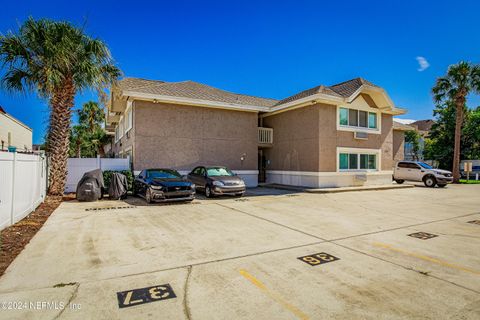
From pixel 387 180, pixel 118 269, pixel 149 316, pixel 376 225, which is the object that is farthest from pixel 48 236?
pixel 387 180

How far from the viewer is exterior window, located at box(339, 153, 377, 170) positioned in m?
17.5

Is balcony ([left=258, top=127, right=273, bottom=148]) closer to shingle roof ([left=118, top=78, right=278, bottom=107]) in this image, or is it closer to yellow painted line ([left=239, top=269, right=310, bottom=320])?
shingle roof ([left=118, top=78, right=278, bottom=107])

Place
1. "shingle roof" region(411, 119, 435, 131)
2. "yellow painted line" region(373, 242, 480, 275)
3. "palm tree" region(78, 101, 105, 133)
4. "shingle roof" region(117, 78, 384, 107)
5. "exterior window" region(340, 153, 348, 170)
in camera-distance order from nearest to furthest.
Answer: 1. "yellow painted line" region(373, 242, 480, 275)
2. "shingle roof" region(117, 78, 384, 107)
3. "exterior window" region(340, 153, 348, 170)
4. "palm tree" region(78, 101, 105, 133)
5. "shingle roof" region(411, 119, 435, 131)

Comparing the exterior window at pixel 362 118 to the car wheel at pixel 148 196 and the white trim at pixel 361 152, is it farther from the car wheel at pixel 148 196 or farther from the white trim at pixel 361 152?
the car wheel at pixel 148 196

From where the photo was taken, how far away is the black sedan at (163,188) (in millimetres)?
10922

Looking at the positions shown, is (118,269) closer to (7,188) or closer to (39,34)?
(7,188)

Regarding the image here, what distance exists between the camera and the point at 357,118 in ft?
60.0

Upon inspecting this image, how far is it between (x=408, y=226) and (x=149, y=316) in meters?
7.27

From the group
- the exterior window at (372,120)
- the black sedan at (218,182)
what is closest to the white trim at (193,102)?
the black sedan at (218,182)

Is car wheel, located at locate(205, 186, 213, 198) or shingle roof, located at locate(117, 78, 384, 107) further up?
shingle roof, located at locate(117, 78, 384, 107)

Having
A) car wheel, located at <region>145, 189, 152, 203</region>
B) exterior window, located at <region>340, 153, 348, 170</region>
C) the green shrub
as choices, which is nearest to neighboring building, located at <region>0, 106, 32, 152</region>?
the green shrub

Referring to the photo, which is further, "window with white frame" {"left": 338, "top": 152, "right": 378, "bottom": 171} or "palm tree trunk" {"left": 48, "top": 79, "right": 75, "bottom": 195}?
"window with white frame" {"left": 338, "top": 152, "right": 378, "bottom": 171}

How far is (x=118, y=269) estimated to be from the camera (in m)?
4.40

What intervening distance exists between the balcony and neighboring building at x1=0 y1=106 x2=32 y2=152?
55.1 feet
